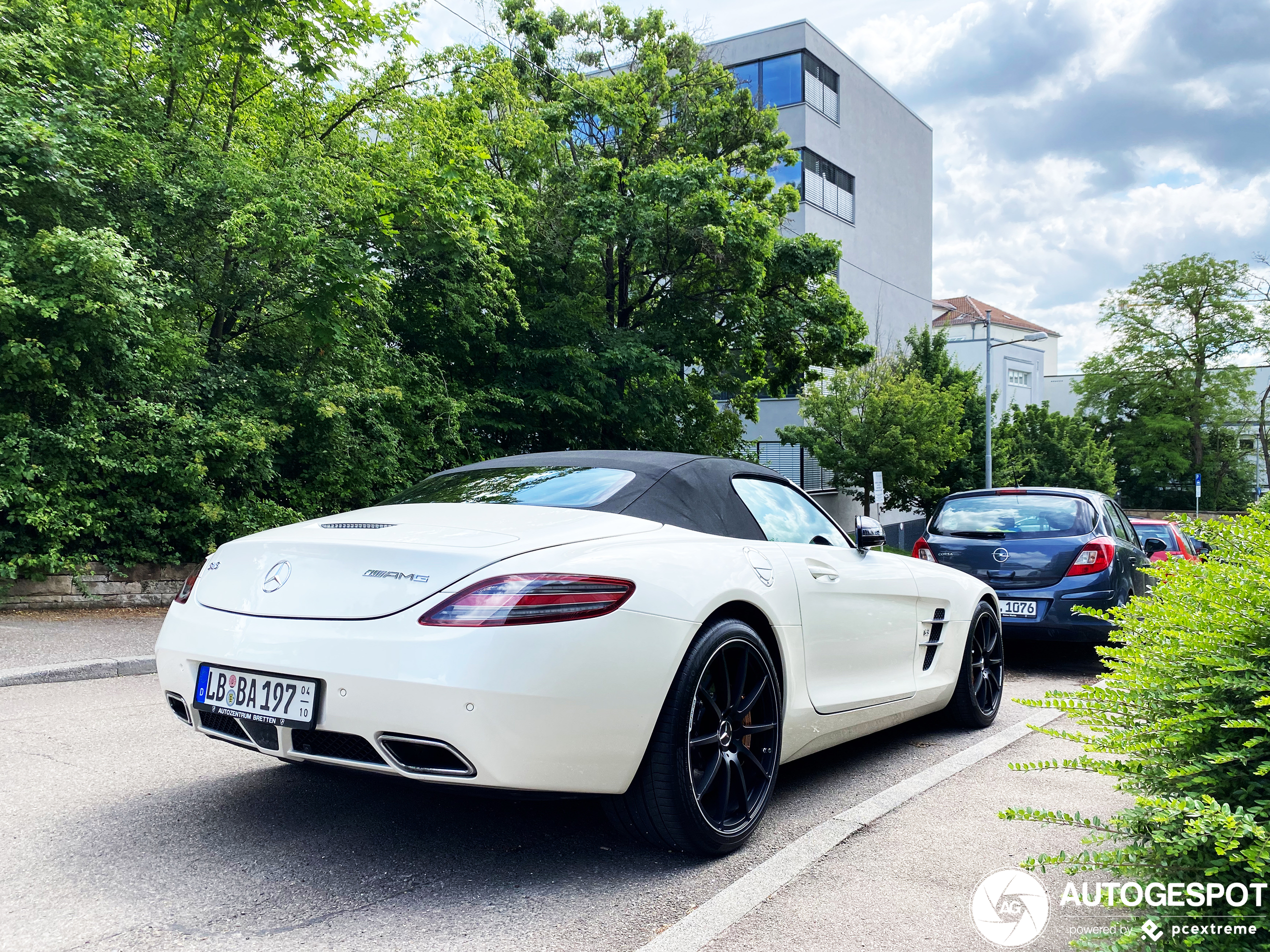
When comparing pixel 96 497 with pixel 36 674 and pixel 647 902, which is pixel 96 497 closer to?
pixel 36 674

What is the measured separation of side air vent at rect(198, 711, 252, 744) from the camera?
316 centimetres

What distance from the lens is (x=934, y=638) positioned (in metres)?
5.05

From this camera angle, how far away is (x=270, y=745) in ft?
10.1

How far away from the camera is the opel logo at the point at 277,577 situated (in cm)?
319

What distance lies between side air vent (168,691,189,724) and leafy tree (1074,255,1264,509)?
6234 cm

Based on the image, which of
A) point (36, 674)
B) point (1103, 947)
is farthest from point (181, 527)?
point (1103, 947)

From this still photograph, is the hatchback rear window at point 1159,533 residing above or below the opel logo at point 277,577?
below

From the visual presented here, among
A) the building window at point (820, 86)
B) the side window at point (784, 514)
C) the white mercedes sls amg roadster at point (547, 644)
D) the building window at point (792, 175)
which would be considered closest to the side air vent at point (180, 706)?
the white mercedes sls amg roadster at point (547, 644)

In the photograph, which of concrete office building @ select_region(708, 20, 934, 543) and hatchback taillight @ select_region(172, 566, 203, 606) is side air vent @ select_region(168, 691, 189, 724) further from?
concrete office building @ select_region(708, 20, 934, 543)

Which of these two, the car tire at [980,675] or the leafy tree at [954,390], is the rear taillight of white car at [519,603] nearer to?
the car tire at [980,675]

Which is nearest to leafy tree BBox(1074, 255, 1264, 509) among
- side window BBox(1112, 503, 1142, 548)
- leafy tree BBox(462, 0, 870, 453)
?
leafy tree BBox(462, 0, 870, 453)

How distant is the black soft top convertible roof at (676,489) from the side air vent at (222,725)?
4.54 ft

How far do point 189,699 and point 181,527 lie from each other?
8799mm

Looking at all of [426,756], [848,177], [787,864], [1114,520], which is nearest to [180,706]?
[426,756]
